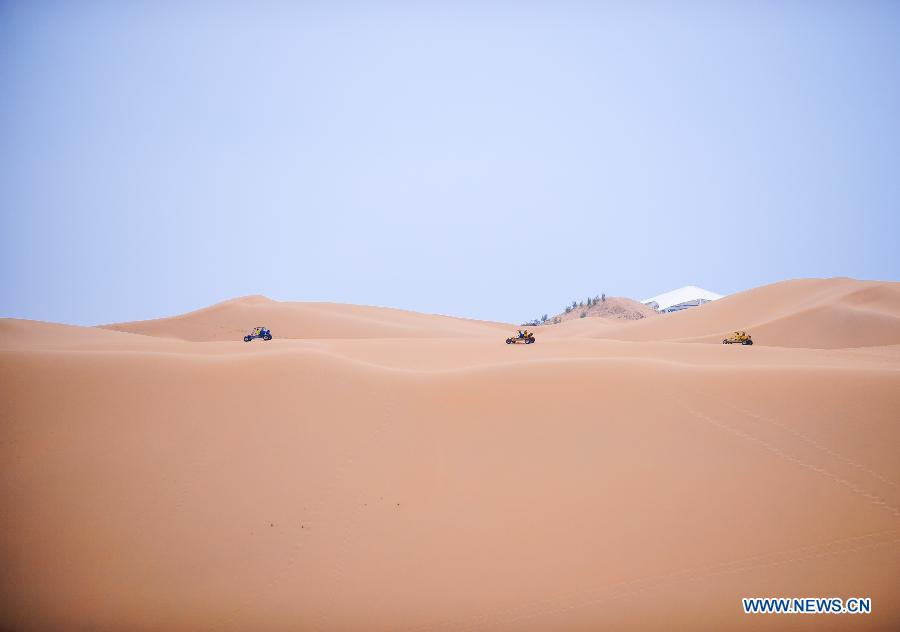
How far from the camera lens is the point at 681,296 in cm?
6906

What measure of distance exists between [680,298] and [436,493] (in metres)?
66.8

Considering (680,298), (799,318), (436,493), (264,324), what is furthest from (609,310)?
(436,493)

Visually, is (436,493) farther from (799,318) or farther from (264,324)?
(799,318)

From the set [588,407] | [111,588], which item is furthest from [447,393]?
[111,588]

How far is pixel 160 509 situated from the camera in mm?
6836

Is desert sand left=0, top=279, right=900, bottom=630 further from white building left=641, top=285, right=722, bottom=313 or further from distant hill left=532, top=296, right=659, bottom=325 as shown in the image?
white building left=641, top=285, right=722, bottom=313

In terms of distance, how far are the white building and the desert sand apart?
5771 cm

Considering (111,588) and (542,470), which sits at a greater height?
(542,470)

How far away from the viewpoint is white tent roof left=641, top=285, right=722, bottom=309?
66688 millimetres

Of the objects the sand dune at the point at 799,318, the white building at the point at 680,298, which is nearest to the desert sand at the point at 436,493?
the sand dune at the point at 799,318

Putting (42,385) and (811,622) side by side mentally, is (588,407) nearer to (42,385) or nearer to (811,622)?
(811,622)

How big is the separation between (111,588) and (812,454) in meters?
8.22

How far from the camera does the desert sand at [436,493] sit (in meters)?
5.85

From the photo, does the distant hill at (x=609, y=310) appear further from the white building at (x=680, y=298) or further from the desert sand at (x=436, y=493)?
the desert sand at (x=436, y=493)
